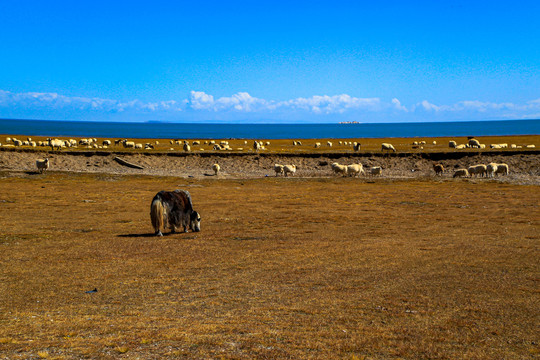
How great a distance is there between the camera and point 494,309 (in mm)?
9570

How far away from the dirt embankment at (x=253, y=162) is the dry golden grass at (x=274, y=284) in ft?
92.7

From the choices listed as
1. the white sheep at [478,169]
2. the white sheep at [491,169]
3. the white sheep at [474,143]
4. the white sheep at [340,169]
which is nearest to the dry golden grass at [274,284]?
the white sheep at [478,169]

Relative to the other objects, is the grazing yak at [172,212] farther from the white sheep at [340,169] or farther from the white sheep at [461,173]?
the white sheep at [461,173]

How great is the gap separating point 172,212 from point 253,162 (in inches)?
1620

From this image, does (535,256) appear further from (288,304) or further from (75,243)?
(75,243)

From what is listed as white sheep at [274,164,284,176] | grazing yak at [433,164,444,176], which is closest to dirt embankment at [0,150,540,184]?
grazing yak at [433,164,444,176]

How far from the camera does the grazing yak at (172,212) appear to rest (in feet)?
62.2

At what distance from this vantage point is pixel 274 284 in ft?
38.8

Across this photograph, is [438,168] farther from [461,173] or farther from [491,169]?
[491,169]

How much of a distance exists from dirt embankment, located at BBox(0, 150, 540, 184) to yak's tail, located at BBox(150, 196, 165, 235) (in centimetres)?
3191

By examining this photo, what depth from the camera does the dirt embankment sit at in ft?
177

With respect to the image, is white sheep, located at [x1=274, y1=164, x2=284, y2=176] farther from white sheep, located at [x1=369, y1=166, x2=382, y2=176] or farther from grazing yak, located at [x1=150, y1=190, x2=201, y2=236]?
grazing yak, located at [x1=150, y1=190, x2=201, y2=236]

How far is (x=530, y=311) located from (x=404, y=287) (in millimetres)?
2824

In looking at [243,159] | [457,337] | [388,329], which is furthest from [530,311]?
[243,159]
